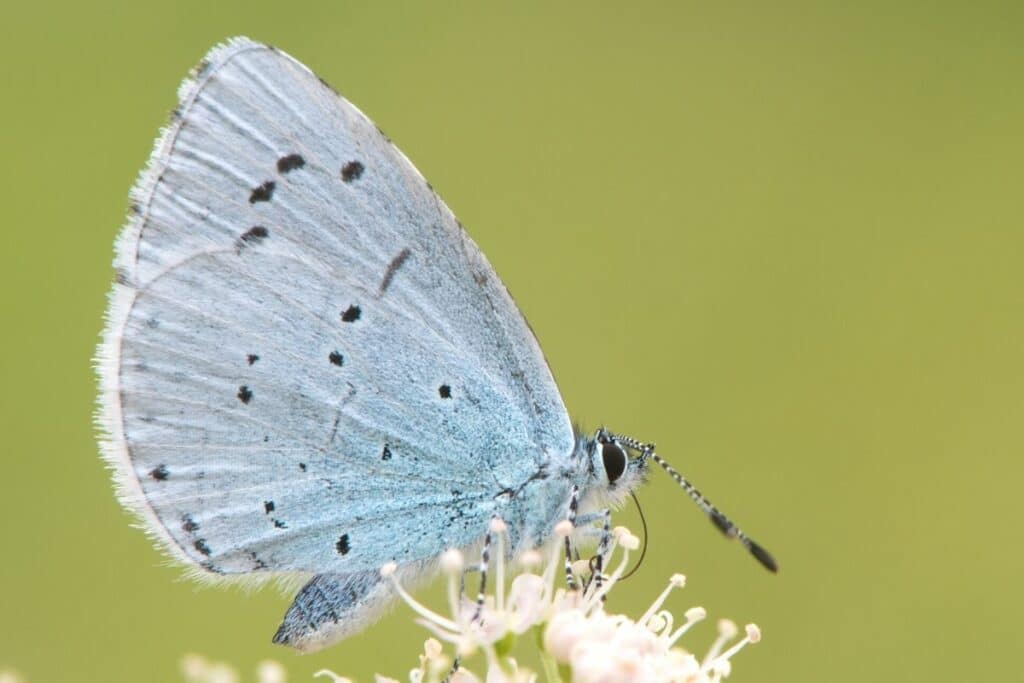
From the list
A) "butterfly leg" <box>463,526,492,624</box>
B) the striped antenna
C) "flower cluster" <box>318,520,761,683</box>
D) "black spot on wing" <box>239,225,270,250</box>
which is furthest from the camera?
"black spot on wing" <box>239,225,270,250</box>

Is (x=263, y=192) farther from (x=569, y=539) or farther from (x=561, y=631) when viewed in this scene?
(x=561, y=631)

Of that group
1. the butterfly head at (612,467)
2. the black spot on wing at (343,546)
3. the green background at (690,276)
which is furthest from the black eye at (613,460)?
the green background at (690,276)

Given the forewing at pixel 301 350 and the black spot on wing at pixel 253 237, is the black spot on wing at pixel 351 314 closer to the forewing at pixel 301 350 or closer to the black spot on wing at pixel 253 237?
the forewing at pixel 301 350

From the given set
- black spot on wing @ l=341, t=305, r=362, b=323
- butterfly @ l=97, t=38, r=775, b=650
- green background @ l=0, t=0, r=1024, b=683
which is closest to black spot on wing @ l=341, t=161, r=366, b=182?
butterfly @ l=97, t=38, r=775, b=650

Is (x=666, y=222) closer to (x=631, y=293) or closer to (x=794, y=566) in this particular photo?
(x=631, y=293)

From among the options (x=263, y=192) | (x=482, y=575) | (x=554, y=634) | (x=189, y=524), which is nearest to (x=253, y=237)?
(x=263, y=192)

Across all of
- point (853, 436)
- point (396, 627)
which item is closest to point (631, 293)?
point (853, 436)

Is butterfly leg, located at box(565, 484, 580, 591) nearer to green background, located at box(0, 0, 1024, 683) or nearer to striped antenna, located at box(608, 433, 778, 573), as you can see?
striped antenna, located at box(608, 433, 778, 573)
